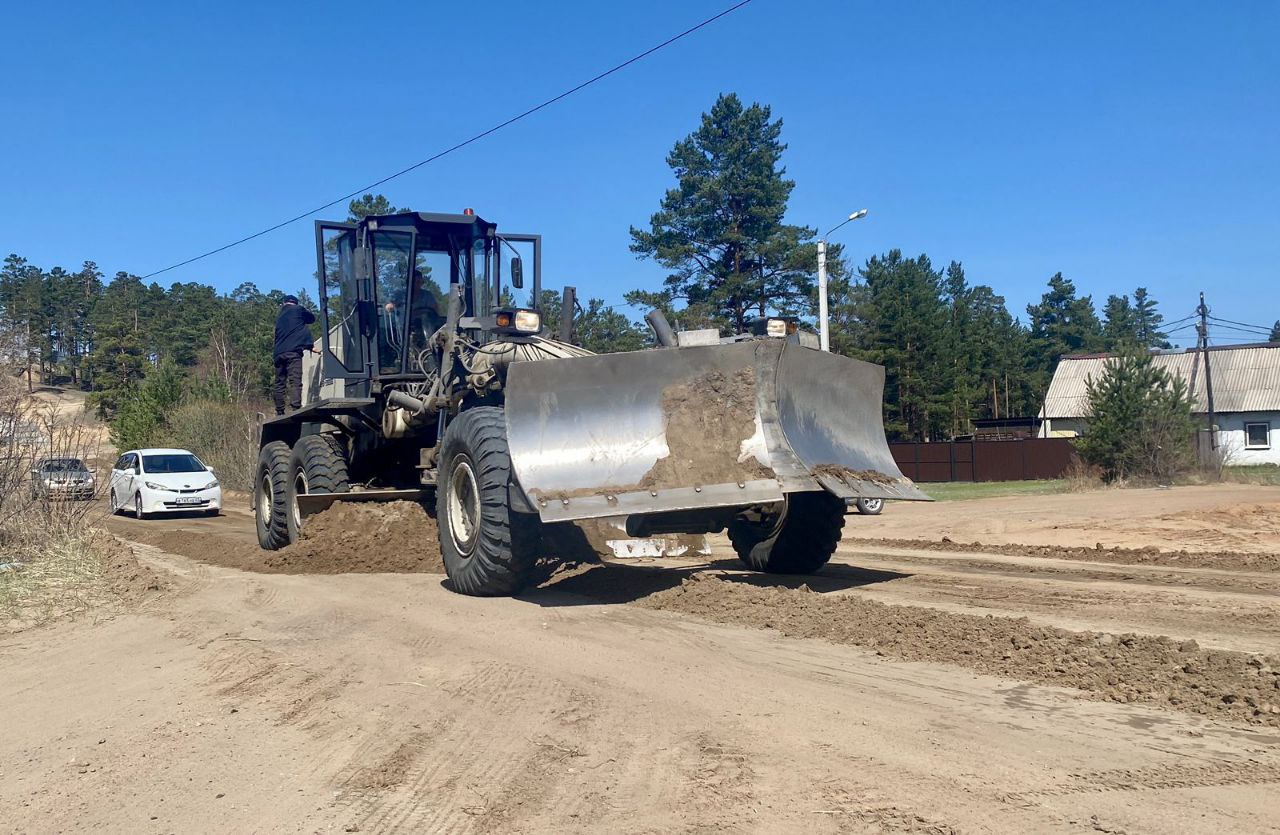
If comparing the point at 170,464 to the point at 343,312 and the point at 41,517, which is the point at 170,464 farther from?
the point at 343,312

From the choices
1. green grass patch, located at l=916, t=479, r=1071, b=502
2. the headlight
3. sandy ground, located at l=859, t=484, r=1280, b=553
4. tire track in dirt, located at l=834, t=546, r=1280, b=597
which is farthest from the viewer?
green grass patch, located at l=916, t=479, r=1071, b=502

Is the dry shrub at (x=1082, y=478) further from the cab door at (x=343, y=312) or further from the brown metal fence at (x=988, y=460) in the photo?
the cab door at (x=343, y=312)

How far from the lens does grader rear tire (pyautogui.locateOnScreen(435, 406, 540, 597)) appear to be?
25.4 feet

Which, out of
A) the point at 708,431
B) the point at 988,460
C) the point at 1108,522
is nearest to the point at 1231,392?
the point at 988,460

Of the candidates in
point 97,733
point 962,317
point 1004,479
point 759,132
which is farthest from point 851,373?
point 962,317

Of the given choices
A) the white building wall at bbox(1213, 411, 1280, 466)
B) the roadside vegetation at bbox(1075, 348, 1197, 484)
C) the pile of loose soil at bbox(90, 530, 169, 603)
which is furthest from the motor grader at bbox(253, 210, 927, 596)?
the white building wall at bbox(1213, 411, 1280, 466)

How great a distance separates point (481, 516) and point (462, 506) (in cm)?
65

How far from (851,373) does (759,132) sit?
3597 cm

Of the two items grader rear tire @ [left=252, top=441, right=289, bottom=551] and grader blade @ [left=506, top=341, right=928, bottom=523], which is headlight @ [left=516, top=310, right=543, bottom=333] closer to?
grader blade @ [left=506, top=341, right=928, bottom=523]

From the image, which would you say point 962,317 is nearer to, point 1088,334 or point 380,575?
point 1088,334

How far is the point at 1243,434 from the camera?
2176 inches

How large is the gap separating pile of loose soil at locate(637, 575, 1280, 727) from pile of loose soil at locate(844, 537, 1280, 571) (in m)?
3.92

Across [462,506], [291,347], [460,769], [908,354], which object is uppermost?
[908,354]

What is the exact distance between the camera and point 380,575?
9805 mm
